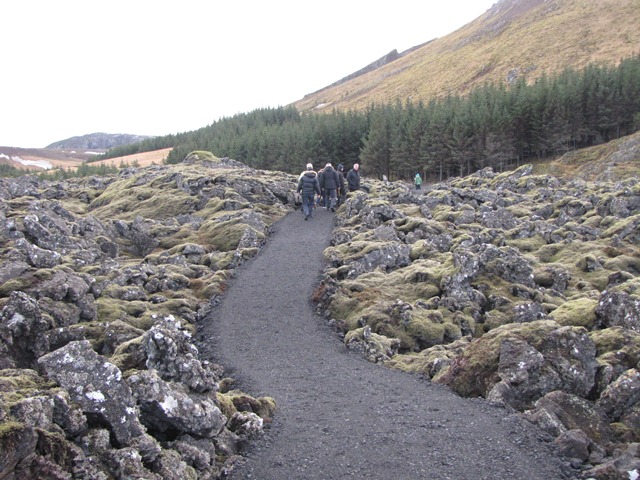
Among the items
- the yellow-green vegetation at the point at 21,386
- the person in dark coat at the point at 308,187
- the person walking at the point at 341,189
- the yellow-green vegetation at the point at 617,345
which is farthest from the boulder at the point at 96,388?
the person walking at the point at 341,189

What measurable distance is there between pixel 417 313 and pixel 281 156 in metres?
104

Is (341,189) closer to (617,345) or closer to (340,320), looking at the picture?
(340,320)

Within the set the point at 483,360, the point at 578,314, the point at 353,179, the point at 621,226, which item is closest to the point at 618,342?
the point at 578,314

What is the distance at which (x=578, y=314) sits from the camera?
21.4 metres

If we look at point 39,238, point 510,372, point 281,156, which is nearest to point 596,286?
point 510,372

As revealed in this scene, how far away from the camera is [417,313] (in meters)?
24.8

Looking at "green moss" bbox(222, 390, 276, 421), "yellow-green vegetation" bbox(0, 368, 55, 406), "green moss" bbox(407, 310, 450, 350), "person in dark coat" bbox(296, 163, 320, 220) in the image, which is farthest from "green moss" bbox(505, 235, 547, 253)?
"yellow-green vegetation" bbox(0, 368, 55, 406)

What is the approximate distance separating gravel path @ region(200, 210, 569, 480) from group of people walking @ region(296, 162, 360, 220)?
22.7m

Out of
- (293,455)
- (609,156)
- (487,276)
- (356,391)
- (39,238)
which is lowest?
(609,156)

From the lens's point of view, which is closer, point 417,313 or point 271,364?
point 271,364

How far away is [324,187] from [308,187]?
477cm

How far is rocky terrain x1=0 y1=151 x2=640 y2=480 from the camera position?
37.2ft

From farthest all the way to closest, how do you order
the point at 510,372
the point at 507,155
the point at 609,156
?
the point at 507,155, the point at 609,156, the point at 510,372

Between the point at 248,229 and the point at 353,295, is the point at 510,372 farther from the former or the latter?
the point at 248,229
